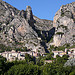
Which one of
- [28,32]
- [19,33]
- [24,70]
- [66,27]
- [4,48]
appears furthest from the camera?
[66,27]

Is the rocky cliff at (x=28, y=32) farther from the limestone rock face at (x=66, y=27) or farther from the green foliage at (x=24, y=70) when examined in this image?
the green foliage at (x=24, y=70)

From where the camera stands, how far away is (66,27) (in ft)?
392

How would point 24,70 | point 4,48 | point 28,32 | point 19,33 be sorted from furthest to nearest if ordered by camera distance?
point 28,32, point 19,33, point 4,48, point 24,70

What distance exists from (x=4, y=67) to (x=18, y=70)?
563 centimetres

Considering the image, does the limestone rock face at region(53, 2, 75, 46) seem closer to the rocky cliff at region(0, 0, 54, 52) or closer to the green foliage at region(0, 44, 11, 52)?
the rocky cliff at region(0, 0, 54, 52)

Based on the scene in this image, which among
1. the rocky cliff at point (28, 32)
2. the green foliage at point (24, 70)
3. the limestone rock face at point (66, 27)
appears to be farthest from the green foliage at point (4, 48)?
the green foliage at point (24, 70)

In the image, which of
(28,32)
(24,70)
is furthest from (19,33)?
(24,70)

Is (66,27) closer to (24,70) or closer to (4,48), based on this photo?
(4,48)

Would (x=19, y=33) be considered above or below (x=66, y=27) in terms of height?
below

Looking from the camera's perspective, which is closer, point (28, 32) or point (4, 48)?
point (4, 48)

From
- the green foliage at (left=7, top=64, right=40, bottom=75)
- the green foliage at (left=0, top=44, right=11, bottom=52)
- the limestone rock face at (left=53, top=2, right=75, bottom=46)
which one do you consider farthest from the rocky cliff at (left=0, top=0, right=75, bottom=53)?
the green foliage at (left=7, top=64, right=40, bottom=75)

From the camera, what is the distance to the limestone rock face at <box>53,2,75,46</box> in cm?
10888

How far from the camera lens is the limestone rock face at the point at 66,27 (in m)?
109

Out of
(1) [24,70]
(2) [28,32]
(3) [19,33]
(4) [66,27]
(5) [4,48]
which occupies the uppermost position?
(4) [66,27]
